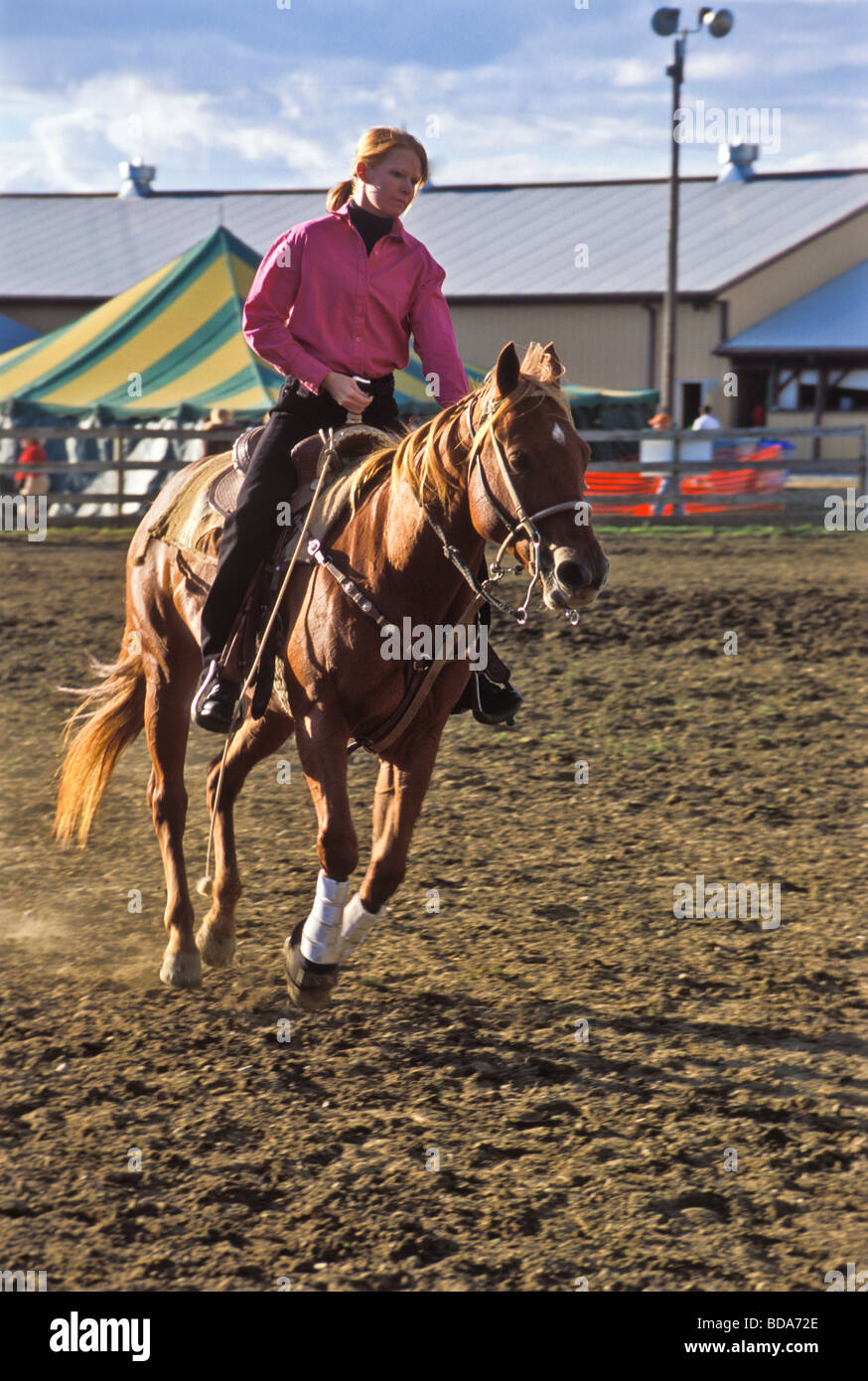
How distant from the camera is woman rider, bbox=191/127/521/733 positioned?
4.40 metres

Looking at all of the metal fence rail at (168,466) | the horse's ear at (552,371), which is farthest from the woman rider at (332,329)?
the metal fence rail at (168,466)

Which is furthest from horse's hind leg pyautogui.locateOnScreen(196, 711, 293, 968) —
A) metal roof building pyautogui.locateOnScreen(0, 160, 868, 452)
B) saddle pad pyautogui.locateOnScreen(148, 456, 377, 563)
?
metal roof building pyautogui.locateOnScreen(0, 160, 868, 452)

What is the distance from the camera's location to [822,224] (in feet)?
119

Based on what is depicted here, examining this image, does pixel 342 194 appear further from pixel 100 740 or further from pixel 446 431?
pixel 100 740

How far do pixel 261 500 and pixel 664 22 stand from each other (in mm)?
17934

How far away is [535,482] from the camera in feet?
11.9

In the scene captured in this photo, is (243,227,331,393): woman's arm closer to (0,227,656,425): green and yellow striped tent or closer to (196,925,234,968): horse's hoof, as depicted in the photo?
(196,925,234,968): horse's hoof

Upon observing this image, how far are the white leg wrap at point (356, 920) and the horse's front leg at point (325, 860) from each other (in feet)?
0.15

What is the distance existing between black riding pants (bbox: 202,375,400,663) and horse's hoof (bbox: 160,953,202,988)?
3.51 ft

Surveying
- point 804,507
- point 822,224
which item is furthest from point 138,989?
point 822,224

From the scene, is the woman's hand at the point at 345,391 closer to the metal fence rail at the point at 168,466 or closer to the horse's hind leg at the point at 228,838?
the horse's hind leg at the point at 228,838

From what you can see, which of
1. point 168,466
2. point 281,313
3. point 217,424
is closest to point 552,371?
point 281,313

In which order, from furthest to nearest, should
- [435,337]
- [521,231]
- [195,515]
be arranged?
[521,231]
[195,515]
[435,337]
